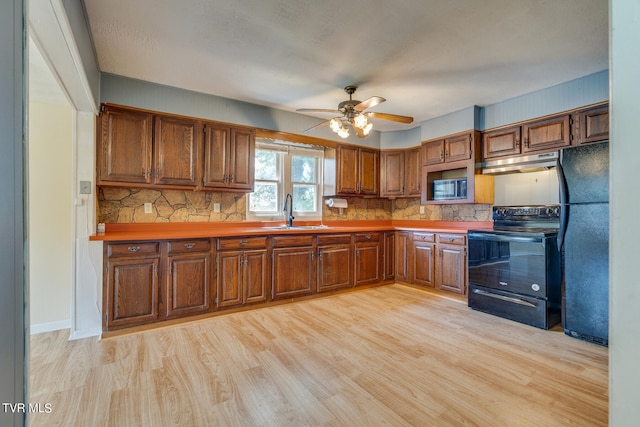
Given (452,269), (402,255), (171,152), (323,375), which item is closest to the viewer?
(323,375)

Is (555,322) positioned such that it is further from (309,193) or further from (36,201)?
(36,201)

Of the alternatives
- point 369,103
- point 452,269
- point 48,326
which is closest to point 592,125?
point 452,269

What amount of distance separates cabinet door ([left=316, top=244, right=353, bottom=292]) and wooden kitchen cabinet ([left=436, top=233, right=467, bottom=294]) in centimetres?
121

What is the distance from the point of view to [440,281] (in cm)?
407

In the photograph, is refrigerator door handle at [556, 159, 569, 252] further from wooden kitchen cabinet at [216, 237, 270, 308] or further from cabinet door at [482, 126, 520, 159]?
wooden kitchen cabinet at [216, 237, 270, 308]

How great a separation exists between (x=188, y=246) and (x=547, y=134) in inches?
160

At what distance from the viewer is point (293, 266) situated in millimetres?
3730

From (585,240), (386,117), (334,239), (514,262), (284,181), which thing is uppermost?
(386,117)

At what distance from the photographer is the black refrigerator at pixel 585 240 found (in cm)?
259

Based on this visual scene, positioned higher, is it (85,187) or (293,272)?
(85,187)

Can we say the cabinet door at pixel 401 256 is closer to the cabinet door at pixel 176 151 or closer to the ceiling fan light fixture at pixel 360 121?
the ceiling fan light fixture at pixel 360 121

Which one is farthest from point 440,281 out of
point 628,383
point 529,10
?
point 628,383

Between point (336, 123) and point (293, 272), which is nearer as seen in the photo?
point (336, 123)

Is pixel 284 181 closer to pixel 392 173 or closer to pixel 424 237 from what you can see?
pixel 392 173
